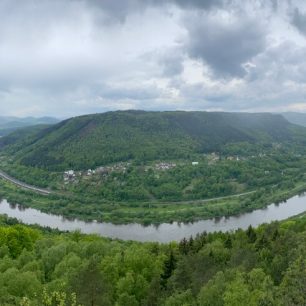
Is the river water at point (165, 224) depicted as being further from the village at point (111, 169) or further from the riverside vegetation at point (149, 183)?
the village at point (111, 169)

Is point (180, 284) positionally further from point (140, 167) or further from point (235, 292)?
point (140, 167)

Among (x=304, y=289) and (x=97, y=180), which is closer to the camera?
(x=304, y=289)

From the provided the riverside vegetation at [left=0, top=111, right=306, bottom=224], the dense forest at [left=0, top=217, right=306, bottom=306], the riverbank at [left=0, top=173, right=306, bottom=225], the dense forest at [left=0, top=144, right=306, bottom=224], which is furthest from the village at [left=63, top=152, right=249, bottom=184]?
the dense forest at [left=0, top=217, right=306, bottom=306]

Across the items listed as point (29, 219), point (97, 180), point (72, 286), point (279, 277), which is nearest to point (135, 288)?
point (72, 286)

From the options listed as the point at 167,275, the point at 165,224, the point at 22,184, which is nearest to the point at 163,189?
the point at 165,224

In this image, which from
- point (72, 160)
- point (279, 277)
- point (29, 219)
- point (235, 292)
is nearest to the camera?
point (235, 292)

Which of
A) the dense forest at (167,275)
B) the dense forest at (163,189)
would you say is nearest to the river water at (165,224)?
the dense forest at (163,189)

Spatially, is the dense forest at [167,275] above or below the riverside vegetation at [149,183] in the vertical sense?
above
